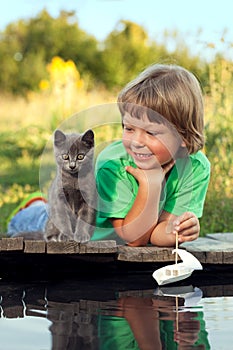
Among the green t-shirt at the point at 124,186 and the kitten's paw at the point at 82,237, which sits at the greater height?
the green t-shirt at the point at 124,186

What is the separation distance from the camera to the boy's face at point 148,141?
11.2ft

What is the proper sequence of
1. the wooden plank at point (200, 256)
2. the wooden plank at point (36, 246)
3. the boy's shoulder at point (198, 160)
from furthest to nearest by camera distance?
1. the boy's shoulder at point (198, 160)
2. the wooden plank at point (200, 256)
3. the wooden plank at point (36, 246)

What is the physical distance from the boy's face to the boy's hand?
0.28 metres

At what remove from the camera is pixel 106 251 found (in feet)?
11.1

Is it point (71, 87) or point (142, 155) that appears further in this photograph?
point (71, 87)

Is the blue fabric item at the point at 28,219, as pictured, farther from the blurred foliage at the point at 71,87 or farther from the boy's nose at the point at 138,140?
the boy's nose at the point at 138,140

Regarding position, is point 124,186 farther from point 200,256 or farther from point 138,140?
point 200,256

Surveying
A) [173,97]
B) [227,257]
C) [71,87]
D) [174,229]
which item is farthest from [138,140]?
[71,87]

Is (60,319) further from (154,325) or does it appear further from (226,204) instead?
(226,204)

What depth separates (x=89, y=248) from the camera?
3.37 metres

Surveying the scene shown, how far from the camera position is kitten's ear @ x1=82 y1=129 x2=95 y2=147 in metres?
3.35

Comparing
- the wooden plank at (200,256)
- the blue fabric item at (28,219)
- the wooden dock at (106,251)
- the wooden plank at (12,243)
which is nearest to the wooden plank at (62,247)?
the wooden dock at (106,251)

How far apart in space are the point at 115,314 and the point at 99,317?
0.28 ft

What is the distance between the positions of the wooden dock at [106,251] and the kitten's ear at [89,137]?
0.45 meters
